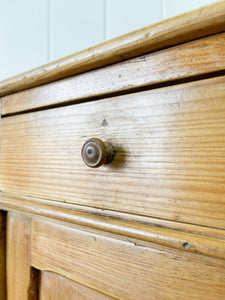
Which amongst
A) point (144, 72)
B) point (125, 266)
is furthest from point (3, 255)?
point (144, 72)

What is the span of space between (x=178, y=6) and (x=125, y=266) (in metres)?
0.62

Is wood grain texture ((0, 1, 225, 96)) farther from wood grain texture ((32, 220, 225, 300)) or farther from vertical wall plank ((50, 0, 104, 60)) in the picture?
vertical wall plank ((50, 0, 104, 60))

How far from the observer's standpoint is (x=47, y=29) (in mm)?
882

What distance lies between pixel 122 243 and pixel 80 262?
8cm

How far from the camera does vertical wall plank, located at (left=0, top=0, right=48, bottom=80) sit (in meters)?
0.88

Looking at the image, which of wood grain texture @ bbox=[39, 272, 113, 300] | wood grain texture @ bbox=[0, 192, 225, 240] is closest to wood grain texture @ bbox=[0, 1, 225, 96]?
wood grain texture @ bbox=[0, 192, 225, 240]

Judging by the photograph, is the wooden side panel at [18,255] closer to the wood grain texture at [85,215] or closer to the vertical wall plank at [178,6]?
the wood grain texture at [85,215]

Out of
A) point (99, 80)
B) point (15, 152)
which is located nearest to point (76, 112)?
point (99, 80)

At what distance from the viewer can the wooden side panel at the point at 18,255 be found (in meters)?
0.41

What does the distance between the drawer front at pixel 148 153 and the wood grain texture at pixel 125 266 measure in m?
0.04

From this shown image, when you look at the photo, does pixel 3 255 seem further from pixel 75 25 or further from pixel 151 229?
pixel 75 25

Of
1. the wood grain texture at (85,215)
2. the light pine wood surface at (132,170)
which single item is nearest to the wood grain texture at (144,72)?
the light pine wood surface at (132,170)

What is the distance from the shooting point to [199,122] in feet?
0.77

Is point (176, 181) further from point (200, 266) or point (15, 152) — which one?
point (15, 152)
